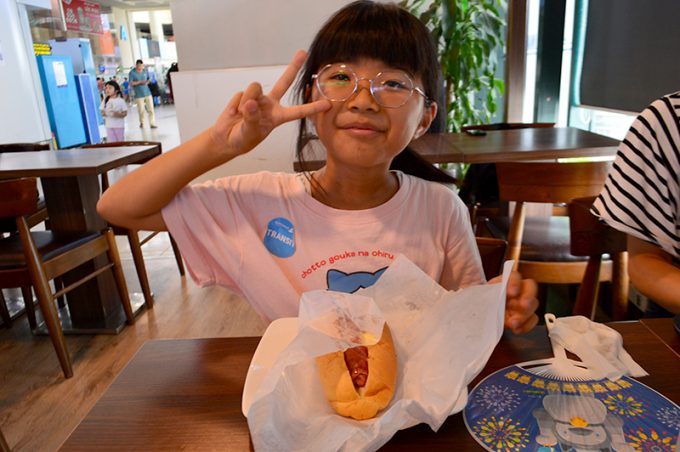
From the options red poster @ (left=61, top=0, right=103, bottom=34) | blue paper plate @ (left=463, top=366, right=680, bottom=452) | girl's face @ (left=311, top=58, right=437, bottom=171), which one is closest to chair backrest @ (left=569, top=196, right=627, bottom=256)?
girl's face @ (left=311, top=58, right=437, bottom=171)

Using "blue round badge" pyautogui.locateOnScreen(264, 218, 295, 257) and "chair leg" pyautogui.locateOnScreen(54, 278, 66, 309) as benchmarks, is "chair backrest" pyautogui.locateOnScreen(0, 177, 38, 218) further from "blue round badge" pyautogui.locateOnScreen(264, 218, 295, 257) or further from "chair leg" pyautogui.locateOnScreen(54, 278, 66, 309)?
"blue round badge" pyautogui.locateOnScreen(264, 218, 295, 257)

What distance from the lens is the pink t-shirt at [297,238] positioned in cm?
100

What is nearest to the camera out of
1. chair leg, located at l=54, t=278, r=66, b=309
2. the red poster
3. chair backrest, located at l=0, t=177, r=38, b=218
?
chair backrest, located at l=0, t=177, r=38, b=218

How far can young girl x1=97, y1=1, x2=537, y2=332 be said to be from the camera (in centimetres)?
89

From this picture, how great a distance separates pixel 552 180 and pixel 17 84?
7.23m

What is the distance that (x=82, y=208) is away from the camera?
2.59m

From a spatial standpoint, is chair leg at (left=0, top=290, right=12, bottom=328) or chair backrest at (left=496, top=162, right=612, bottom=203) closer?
chair backrest at (left=496, top=162, right=612, bottom=203)

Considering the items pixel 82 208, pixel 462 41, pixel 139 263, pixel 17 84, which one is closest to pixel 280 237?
pixel 82 208

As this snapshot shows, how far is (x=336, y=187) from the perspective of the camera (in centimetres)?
112

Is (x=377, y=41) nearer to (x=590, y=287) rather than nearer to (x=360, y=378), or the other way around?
(x=360, y=378)

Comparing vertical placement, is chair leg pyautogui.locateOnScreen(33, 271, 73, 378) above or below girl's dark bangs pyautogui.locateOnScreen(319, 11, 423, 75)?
below

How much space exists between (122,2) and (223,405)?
13334 mm

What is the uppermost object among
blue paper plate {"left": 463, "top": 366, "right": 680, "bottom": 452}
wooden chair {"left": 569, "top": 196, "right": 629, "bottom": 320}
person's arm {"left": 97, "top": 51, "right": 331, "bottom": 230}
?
person's arm {"left": 97, "top": 51, "right": 331, "bottom": 230}

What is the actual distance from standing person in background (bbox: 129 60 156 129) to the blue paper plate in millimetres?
10311
